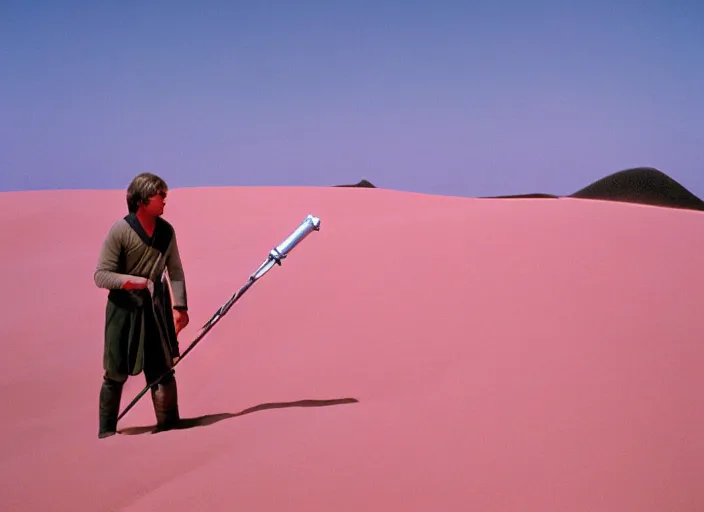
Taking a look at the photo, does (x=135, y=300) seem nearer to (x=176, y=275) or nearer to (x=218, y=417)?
(x=176, y=275)

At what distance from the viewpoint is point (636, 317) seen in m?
5.54

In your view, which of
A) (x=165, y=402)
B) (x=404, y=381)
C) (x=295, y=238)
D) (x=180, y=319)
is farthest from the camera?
(x=404, y=381)

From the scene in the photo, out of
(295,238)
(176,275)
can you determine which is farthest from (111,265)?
(295,238)

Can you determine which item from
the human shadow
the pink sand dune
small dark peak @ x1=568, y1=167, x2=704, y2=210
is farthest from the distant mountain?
the human shadow

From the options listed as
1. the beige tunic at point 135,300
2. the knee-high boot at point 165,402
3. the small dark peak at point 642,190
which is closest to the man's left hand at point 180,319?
the beige tunic at point 135,300

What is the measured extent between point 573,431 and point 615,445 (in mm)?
228

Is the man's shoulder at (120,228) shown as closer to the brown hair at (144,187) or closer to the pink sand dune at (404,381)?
the brown hair at (144,187)

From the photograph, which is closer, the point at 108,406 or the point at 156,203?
the point at 156,203

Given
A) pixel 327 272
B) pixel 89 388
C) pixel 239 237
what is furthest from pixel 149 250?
pixel 239 237

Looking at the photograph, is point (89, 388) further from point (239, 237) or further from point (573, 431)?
point (239, 237)

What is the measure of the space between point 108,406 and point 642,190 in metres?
52.9

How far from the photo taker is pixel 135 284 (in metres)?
3.86

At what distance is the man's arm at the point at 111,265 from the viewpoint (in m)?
3.86

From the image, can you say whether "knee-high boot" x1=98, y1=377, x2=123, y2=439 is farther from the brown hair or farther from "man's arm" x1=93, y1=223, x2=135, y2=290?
the brown hair
